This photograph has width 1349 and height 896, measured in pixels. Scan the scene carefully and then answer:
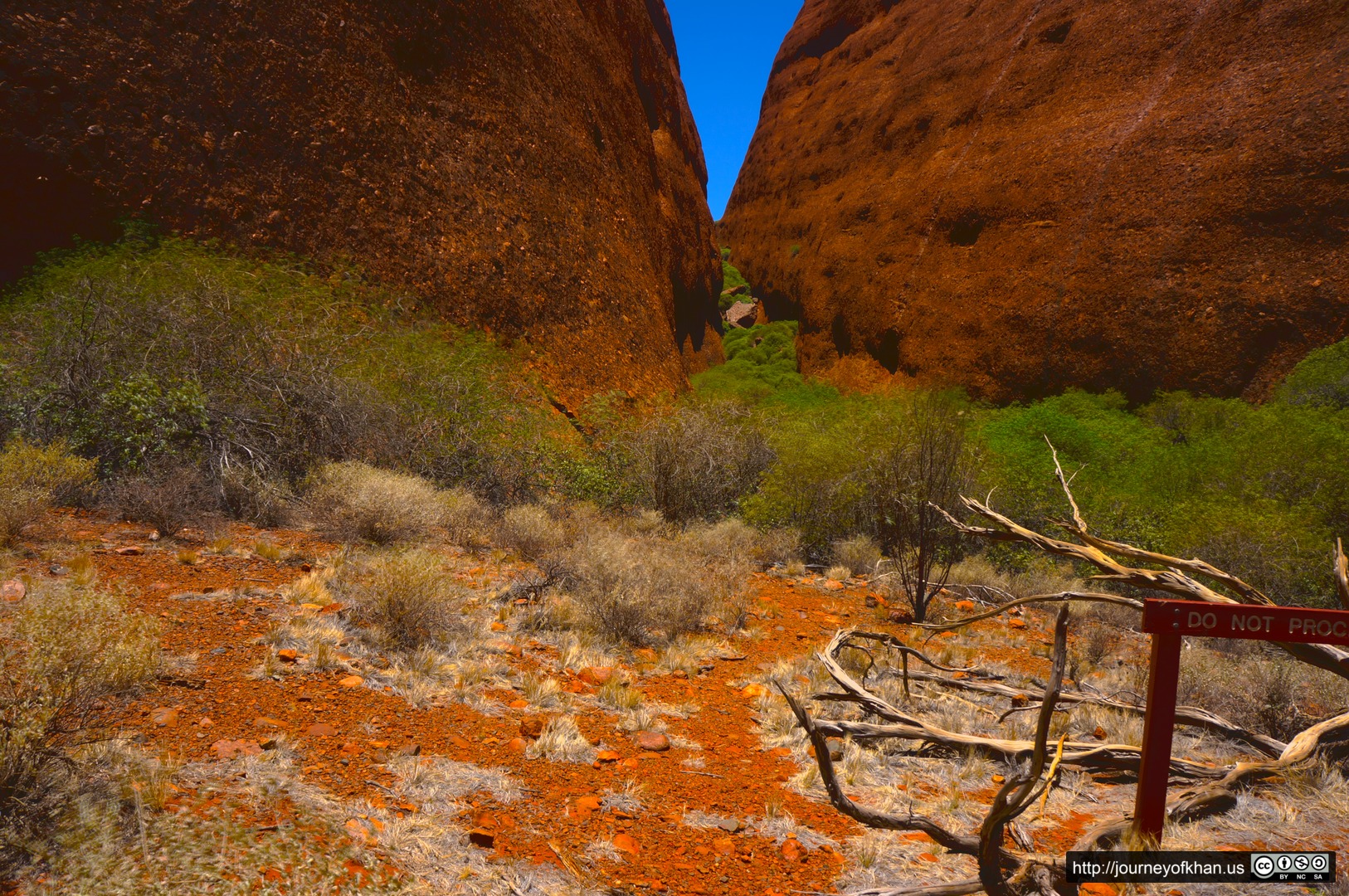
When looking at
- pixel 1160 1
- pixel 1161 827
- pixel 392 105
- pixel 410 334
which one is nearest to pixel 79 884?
pixel 1161 827

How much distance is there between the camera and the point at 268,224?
43.4 ft

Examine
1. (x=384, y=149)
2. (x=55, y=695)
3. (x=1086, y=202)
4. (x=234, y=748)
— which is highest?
(x=1086, y=202)

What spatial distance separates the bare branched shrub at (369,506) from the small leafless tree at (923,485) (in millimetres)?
5339

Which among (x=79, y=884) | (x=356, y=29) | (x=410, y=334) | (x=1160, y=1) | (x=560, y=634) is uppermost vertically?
(x=1160, y=1)

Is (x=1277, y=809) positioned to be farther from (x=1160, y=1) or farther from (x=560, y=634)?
(x=1160, y=1)

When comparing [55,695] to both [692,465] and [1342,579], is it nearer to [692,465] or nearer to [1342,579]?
[1342,579]

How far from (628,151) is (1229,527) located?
21.1 meters

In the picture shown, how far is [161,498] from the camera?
21.0ft

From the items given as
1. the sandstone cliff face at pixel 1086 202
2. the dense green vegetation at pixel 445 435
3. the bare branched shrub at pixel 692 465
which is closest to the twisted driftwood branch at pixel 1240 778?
the dense green vegetation at pixel 445 435

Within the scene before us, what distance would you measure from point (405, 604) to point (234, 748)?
1837mm

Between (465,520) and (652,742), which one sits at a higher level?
(465,520)

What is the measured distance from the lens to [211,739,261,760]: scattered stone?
300cm

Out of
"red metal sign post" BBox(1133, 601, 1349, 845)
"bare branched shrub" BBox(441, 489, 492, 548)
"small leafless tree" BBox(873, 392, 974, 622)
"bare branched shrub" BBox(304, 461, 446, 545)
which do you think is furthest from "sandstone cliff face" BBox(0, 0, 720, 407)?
"red metal sign post" BBox(1133, 601, 1349, 845)

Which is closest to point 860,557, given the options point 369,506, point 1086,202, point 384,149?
point 369,506
